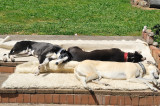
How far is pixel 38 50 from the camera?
23.7 ft

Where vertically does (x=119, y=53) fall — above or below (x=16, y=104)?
above

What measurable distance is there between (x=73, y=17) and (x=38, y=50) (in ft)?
21.7

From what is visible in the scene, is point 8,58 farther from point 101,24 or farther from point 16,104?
point 101,24

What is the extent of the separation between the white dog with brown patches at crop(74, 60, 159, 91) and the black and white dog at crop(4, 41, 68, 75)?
95 centimetres

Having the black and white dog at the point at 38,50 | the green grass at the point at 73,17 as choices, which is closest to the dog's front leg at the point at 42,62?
the black and white dog at the point at 38,50

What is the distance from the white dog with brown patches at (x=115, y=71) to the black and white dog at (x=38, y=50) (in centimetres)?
95

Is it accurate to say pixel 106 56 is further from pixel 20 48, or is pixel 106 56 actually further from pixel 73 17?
pixel 73 17

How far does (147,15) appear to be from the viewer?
1402cm

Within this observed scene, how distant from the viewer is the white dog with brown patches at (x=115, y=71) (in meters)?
5.84

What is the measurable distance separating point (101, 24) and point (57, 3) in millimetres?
4974

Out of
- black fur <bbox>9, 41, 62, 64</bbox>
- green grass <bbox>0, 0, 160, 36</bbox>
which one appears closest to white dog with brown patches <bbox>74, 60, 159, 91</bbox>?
black fur <bbox>9, 41, 62, 64</bbox>

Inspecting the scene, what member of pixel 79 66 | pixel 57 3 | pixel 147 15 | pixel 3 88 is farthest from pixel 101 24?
pixel 3 88

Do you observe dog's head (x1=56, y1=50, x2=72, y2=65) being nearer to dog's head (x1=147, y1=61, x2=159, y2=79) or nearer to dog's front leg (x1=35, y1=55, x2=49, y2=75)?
dog's front leg (x1=35, y1=55, x2=49, y2=75)

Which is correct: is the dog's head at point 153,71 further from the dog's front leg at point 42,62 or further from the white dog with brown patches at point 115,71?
the dog's front leg at point 42,62
